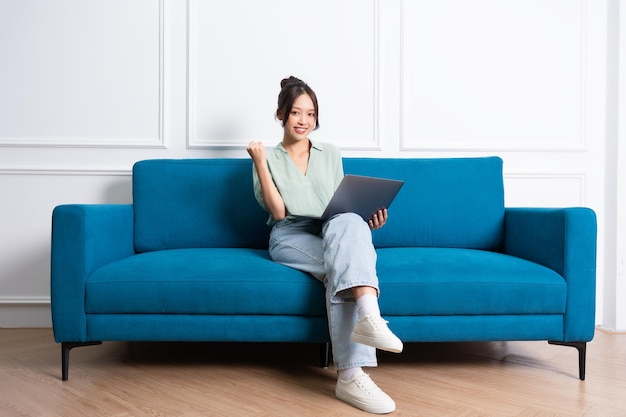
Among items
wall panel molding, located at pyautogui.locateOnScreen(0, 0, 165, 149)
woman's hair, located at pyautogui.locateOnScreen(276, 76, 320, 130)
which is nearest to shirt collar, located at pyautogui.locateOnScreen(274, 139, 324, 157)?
woman's hair, located at pyautogui.locateOnScreen(276, 76, 320, 130)

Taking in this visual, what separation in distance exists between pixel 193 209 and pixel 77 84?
0.97 metres

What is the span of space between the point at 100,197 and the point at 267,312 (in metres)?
1.32

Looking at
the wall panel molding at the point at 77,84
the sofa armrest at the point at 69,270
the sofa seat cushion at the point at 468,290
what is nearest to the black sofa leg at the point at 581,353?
the sofa seat cushion at the point at 468,290

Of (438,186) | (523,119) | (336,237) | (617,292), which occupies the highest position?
(523,119)

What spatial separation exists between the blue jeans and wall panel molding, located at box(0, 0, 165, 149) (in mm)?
1260

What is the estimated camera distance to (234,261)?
69.5 inches

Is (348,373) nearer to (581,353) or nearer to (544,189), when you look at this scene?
(581,353)

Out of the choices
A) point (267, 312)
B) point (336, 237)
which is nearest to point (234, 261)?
point (267, 312)

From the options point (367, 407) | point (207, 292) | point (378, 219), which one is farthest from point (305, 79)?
point (367, 407)

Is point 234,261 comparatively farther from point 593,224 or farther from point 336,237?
point 593,224

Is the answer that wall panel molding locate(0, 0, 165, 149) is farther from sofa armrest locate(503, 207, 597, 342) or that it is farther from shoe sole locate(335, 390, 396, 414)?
sofa armrest locate(503, 207, 597, 342)

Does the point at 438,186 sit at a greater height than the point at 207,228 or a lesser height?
greater

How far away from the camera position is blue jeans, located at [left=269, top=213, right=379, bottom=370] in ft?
4.90

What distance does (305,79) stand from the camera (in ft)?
8.33
